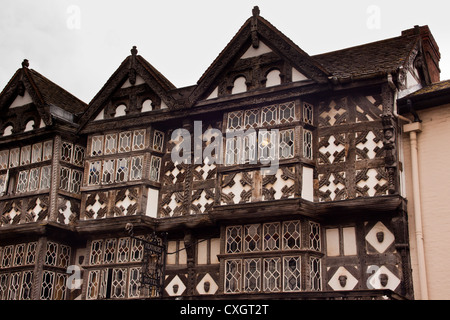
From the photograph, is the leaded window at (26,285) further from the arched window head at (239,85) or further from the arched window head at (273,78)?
the arched window head at (273,78)

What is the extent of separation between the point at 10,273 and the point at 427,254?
12.0 meters

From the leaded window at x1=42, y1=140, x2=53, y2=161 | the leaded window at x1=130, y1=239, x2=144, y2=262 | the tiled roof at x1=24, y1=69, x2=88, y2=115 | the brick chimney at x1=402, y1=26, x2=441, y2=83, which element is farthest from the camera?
the tiled roof at x1=24, y1=69, x2=88, y2=115

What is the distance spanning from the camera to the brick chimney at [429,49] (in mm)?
21127

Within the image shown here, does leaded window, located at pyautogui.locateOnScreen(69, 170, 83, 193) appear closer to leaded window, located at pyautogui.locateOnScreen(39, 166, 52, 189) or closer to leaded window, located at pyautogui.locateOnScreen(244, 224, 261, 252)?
leaded window, located at pyautogui.locateOnScreen(39, 166, 52, 189)

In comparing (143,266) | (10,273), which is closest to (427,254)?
(143,266)

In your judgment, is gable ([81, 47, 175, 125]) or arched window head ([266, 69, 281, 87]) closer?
arched window head ([266, 69, 281, 87])

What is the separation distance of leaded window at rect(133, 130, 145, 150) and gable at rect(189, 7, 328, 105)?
1.94m

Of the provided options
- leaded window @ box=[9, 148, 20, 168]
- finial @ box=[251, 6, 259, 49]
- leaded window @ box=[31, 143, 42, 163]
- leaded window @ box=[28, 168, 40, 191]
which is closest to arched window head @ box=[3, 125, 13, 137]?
leaded window @ box=[9, 148, 20, 168]

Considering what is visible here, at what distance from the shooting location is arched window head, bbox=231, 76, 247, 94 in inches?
778

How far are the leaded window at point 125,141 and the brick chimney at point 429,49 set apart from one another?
8859 millimetres

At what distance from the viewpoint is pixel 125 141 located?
21172mm

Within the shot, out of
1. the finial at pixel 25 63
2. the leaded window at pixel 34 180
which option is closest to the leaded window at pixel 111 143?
the leaded window at pixel 34 180

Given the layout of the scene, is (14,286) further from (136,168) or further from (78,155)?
(136,168)
